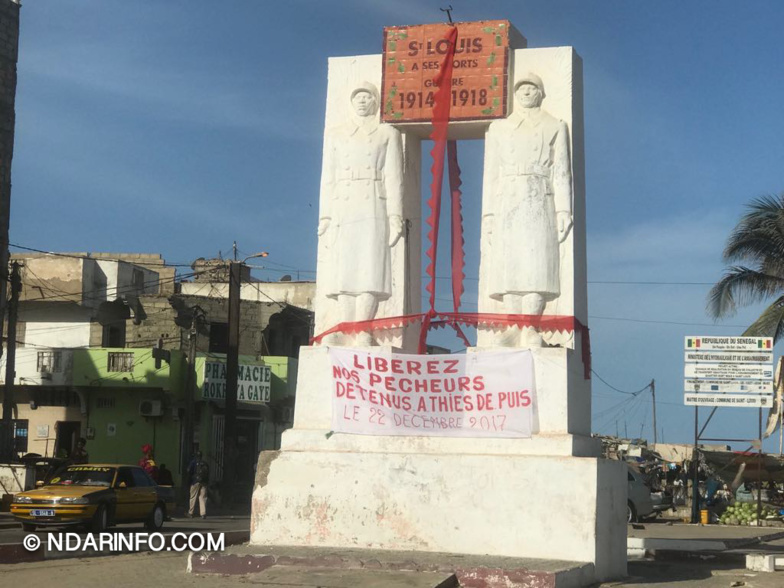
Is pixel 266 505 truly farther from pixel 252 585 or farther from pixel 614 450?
pixel 614 450

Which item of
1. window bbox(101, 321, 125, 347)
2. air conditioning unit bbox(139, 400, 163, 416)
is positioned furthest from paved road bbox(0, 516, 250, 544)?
window bbox(101, 321, 125, 347)

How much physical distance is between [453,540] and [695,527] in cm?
1536

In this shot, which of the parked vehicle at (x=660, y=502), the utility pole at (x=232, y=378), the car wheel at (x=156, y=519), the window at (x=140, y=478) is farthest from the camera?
the utility pole at (x=232, y=378)

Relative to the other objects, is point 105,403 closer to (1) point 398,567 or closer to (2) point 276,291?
(2) point 276,291

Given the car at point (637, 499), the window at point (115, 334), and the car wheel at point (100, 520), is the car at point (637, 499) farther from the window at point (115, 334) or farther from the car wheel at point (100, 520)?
the window at point (115, 334)

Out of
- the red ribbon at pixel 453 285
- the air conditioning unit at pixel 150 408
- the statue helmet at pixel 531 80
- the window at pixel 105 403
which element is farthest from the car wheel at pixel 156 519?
the window at pixel 105 403

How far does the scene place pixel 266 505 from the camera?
1191cm

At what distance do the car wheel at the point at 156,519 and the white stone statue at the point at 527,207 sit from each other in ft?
36.7

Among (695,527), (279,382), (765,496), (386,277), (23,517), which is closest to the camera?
(386,277)

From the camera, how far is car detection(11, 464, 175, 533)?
1853 cm

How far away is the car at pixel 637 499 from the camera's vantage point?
90.3ft

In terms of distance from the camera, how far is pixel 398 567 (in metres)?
10.2

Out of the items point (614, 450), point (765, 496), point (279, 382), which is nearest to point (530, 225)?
point (765, 496)

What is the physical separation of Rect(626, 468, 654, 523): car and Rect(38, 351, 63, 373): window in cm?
1934
